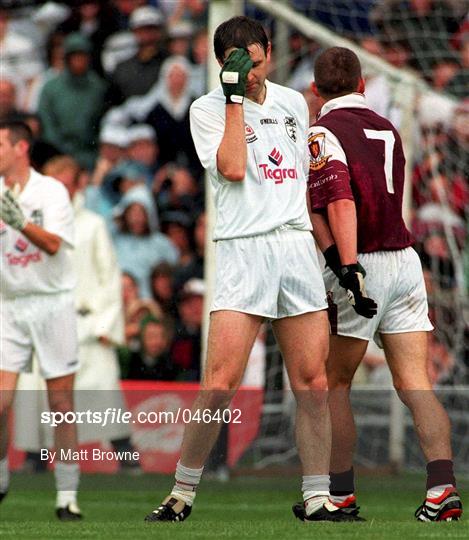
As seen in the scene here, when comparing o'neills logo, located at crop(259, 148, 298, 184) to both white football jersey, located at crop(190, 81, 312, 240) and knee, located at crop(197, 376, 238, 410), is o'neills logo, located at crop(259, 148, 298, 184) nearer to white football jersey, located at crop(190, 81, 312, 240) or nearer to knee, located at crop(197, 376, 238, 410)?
white football jersey, located at crop(190, 81, 312, 240)

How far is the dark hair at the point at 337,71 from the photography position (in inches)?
288

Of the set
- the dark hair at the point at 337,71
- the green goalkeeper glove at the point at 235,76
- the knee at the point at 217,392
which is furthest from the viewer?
the dark hair at the point at 337,71

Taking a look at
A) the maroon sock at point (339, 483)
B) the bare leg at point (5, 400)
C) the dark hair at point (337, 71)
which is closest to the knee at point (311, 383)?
the maroon sock at point (339, 483)

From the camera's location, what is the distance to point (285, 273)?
6871mm

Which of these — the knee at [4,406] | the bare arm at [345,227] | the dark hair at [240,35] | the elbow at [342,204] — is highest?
the dark hair at [240,35]

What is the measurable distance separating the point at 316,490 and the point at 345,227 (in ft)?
3.78

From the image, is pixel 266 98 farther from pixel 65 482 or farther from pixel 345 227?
pixel 65 482

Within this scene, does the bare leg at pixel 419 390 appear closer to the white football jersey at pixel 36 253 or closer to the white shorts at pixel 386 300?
the white shorts at pixel 386 300

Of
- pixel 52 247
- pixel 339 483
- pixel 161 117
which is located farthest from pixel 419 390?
pixel 161 117

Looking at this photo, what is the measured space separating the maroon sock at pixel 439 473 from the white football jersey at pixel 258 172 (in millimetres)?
1194

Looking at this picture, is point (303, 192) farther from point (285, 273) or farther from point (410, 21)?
point (410, 21)

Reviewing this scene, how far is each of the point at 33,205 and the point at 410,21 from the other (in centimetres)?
534

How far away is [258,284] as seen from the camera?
6.83 meters

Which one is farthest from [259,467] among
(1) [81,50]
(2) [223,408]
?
(1) [81,50]
